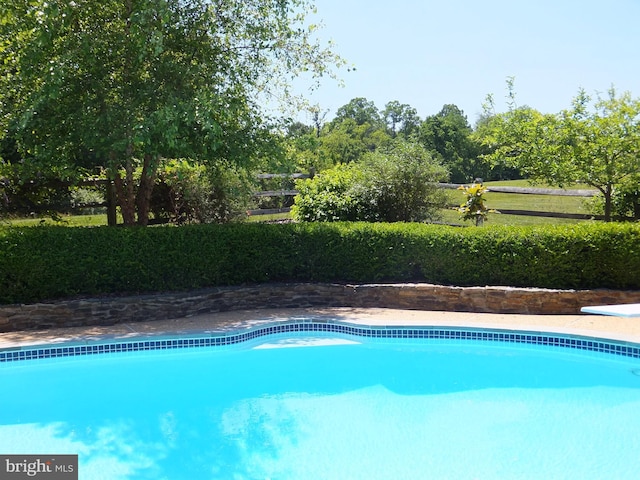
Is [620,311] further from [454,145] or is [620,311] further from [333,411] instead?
[454,145]

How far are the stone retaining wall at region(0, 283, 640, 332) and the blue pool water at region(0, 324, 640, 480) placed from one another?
2.99 feet

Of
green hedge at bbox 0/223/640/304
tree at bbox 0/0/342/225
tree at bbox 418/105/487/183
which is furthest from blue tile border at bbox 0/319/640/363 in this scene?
tree at bbox 418/105/487/183

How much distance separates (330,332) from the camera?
806cm

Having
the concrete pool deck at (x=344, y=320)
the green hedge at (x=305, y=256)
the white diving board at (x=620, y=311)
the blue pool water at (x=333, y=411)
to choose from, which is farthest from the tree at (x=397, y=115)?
the white diving board at (x=620, y=311)

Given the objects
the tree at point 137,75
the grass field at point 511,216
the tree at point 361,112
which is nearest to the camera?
the tree at point 137,75

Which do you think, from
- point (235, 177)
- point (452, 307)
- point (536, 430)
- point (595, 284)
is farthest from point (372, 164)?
point (536, 430)

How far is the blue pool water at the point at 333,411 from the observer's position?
4988 millimetres

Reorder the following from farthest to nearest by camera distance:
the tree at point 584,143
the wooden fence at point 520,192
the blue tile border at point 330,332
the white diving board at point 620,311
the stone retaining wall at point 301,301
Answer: the wooden fence at point 520,192, the tree at point 584,143, the stone retaining wall at point 301,301, the blue tile border at point 330,332, the white diving board at point 620,311

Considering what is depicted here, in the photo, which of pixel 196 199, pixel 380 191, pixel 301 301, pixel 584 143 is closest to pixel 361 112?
pixel 196 199

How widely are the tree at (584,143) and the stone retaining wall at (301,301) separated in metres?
2.79

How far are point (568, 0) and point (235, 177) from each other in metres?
7.19

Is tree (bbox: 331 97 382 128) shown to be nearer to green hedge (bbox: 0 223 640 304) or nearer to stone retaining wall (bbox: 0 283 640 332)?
green hedge (bbox: 0 223 640 304)

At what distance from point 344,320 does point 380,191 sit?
3.82 meters

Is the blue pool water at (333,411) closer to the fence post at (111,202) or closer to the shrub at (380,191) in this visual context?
the shrub at (380,191)
